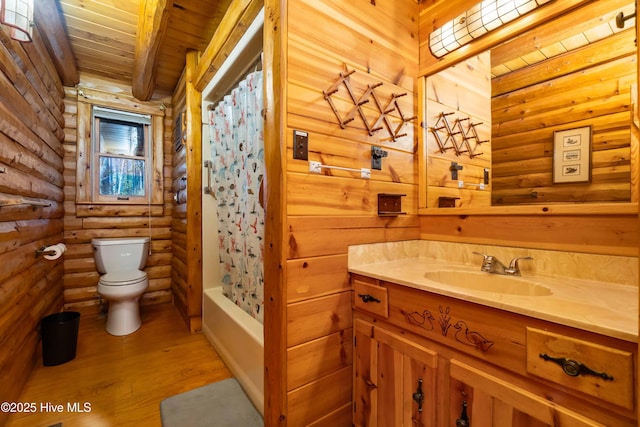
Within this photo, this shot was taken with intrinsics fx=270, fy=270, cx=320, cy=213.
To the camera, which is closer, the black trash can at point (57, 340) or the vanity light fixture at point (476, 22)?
the vanity light fixture at point (476, 22)

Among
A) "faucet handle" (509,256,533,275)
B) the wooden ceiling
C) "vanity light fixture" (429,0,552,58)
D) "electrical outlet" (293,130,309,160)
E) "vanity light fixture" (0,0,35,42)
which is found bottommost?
"faucet handle" (509,256,533,275)

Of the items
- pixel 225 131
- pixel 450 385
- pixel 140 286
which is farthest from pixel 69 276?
pixel 450 385

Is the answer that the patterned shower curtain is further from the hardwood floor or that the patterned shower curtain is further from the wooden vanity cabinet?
the wooden vanity cabinet

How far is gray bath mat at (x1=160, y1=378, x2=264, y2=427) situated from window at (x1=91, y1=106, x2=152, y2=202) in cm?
231

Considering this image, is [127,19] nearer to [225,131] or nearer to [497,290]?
[225,131]

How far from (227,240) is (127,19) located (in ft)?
6.25

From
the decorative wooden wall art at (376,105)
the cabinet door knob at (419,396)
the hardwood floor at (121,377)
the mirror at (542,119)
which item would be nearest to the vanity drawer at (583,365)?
the cabinet door knob at (419,396)

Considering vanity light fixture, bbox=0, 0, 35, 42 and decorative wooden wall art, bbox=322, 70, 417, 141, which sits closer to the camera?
vanity light fixture, bbox=0, 0, 35, 42

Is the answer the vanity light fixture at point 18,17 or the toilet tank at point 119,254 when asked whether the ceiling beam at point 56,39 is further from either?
the toilet tank at point 119,254

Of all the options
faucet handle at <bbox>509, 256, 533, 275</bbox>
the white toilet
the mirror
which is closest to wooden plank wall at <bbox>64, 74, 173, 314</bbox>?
the white toilet

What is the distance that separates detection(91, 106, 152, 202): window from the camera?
2900mm

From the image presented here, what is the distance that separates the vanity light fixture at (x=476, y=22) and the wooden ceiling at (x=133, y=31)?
4.75ft

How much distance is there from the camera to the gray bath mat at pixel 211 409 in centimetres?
140

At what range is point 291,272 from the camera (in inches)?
45.8
